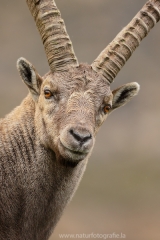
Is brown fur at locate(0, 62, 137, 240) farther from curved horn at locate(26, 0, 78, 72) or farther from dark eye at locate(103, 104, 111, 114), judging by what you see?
curved horn at locate(26, 0, 78, 72)

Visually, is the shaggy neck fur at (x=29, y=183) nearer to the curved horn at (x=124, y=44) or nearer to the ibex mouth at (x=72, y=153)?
the ibex mouth at (x=72, y=153)

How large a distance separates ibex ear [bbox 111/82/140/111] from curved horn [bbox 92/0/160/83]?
0.52m

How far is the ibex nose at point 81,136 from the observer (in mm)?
9227

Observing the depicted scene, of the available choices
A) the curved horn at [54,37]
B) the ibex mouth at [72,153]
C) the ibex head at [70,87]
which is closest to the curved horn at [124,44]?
the ibex head at [70,87]

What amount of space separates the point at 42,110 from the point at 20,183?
1.51 metres

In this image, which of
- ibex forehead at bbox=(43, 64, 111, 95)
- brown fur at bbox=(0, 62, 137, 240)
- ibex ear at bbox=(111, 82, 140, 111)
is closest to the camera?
brown fur at bbox=(0, 62, 137, 240)

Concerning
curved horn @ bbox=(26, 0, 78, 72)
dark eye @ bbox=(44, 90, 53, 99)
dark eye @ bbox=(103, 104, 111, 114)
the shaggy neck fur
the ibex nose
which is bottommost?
the shaggy neck fur

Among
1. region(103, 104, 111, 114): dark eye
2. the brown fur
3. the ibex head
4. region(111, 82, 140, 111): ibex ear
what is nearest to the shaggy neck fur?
the brown fur

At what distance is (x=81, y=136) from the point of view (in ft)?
30.3

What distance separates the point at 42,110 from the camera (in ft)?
34.3

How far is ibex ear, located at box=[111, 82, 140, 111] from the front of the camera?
1157cm

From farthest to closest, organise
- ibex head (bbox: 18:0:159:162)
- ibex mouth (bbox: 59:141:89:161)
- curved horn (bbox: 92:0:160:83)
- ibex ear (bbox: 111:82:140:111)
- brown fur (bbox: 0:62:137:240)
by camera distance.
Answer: ibex ear (bbox: 111:82:140:111) < curved horn (bbox: 92:0:160:83) < brown fur (bbox: 0:62:137:240) < ibex head (bbox: 18:0:159:162) < ibex mouth (bbox: 59:141:89:161)

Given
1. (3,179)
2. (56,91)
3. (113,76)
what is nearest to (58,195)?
(3,179)

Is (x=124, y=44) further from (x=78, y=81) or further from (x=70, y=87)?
(x=70, y=87)
